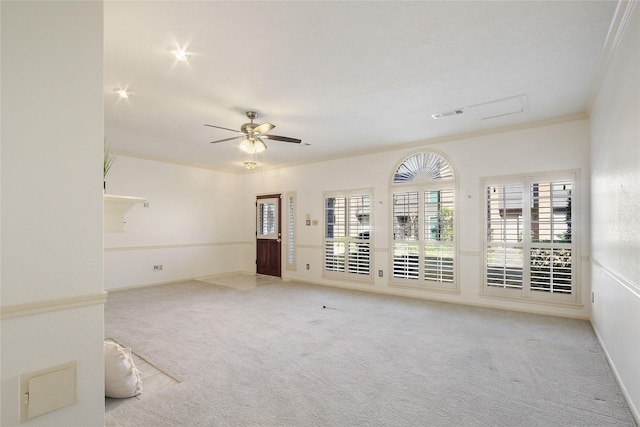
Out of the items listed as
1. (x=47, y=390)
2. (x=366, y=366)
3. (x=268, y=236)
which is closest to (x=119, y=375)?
(x=47, y=390)

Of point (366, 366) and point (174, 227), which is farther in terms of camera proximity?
point (174, 227)

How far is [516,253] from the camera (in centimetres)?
479

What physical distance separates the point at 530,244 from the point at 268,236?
5.53m

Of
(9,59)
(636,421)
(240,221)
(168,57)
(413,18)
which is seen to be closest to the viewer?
(9,59)

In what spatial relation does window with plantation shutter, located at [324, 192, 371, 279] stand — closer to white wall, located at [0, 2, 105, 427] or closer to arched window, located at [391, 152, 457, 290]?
arched window, located at [391, 152, 457, 290]

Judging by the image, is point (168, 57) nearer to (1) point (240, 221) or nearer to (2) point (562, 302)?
(2) point (562, 302)

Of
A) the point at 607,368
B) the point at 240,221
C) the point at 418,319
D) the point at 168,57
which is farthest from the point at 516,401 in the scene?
the point at 240,221

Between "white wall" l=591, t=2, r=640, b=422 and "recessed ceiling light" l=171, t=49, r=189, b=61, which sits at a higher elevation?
"recessed ceiling light" l=171, t=49, r=189, b=61

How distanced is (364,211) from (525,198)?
8.87 ft

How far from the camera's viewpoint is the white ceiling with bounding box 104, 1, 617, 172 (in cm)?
227

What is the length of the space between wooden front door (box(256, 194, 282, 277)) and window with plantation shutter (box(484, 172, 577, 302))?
458 cm

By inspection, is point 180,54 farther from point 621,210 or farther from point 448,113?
point 621,210

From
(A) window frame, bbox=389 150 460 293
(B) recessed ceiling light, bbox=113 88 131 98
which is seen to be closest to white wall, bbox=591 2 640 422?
(A) window frame, bbox=389 150 460 293

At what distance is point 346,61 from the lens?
291 cm
